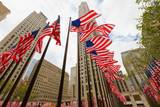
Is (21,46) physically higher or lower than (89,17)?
lower

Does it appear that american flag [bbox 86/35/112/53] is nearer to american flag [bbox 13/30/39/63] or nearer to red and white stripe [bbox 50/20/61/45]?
red and white stripe [bbox 50/20/61/45]

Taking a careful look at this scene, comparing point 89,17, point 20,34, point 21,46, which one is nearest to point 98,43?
point 89,17

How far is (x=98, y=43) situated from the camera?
724 cm

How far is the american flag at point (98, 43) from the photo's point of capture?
705cm

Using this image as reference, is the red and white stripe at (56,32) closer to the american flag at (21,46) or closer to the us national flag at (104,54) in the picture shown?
the american flag at (21,46)

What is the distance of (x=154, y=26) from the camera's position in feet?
30.5

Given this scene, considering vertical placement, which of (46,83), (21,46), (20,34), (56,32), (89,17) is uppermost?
(20,34)

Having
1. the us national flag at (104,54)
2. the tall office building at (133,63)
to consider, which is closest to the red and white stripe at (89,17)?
the us national flag at (104,54)

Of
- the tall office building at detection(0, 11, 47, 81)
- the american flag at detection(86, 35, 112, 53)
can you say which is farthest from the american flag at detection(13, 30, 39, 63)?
the tall office building at detection(0, 11, 47, 81)

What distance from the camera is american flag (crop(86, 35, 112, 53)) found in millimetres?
7047

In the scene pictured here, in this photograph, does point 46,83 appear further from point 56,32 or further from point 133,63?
point 56,32

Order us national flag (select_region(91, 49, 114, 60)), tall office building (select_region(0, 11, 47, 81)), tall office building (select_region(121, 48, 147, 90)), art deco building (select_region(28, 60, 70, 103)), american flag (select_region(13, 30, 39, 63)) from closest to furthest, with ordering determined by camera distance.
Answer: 1. american flag (select_region(13, 30, 39, 63))
2. us national flag (select_region(91, 49, 114, 60))
3. tall office building (select_region(121, 48, 147, 90))
4. tall office building (select_region(0, 11, 47, 81))
5. art deco building (select_region(28, 60, 70, 103))

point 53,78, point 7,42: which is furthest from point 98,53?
point 53,78

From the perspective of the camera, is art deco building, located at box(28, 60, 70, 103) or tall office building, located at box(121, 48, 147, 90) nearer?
tall office building, located at box(121, 48, 147, 90)
